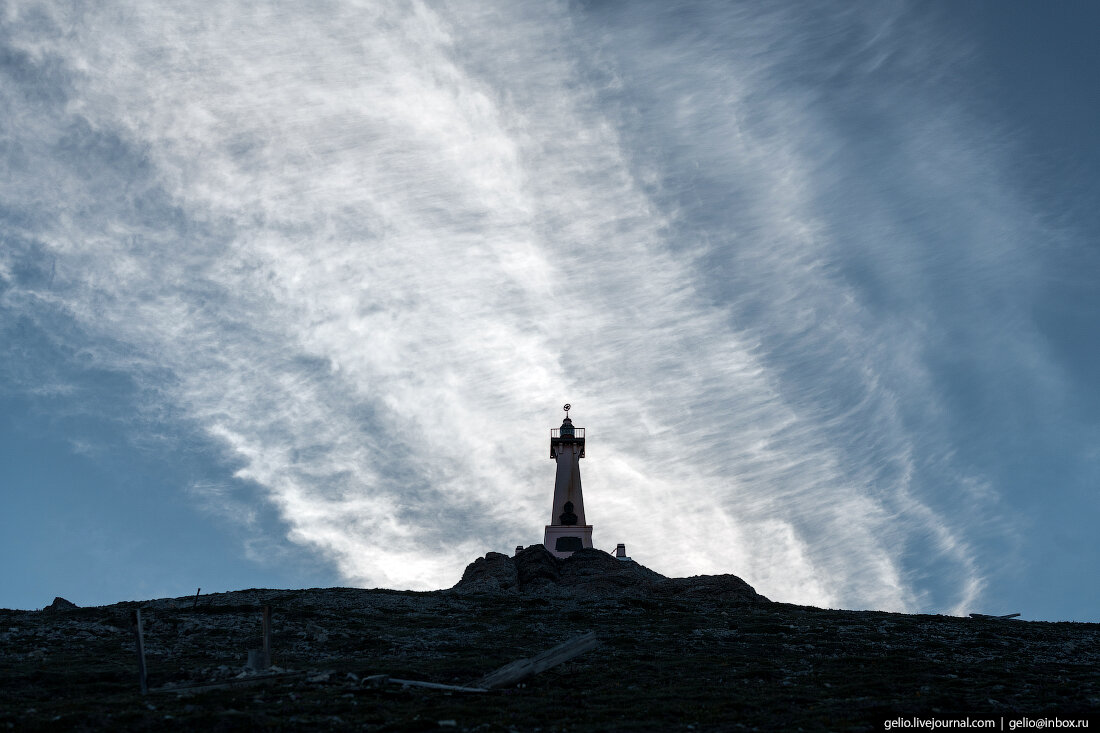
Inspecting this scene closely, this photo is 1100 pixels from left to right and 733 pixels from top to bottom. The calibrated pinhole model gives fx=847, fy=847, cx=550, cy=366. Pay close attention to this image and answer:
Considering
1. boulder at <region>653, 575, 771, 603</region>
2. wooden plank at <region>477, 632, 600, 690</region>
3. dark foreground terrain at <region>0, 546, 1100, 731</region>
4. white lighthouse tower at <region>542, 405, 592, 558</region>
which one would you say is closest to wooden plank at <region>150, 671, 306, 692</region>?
dark foreground terrain at <region>0, 546, 1100, 731</region>

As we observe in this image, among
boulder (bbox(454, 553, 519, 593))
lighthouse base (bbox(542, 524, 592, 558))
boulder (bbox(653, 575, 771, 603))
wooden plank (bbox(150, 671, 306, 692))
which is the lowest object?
wooden plank (bbox(150, 671, 306, 692))

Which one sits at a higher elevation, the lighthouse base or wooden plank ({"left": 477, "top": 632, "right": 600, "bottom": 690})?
the lighthouse base

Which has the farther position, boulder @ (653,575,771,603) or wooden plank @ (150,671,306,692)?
boulder @ (653,575,771,603)

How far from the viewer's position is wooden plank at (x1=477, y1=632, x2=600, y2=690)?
27.1 meters

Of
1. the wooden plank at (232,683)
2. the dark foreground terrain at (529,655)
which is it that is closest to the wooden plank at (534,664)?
the dark foreground terrain at (529,655)

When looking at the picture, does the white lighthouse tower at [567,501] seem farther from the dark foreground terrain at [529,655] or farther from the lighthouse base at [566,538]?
the dark foreground terrain at [529,655]

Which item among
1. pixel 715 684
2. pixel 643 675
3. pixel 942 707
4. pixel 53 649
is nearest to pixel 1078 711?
pixel 942 707

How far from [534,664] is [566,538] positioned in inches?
2195

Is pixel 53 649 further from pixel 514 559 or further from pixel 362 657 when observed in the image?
pixel 514 559

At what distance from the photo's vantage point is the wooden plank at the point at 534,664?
2712cm

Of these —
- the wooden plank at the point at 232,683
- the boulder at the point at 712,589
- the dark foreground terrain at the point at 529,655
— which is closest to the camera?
the dark foreground terrain at the point at 529,655

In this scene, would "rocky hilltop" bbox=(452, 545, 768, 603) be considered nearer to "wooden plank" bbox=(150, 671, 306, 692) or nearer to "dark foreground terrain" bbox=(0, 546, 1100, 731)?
"dark foreground terrain" bbox=(0, 546, 1100, 731)

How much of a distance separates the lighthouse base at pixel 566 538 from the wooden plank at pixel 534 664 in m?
49.6

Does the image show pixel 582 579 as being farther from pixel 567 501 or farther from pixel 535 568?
pixel 567 501
